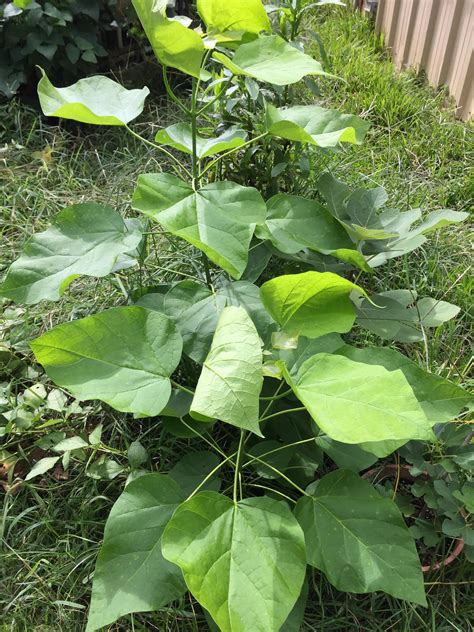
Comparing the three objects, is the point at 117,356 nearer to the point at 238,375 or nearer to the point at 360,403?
the point at 238,375

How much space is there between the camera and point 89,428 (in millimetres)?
1553

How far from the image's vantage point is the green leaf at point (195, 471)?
1260 millimetres

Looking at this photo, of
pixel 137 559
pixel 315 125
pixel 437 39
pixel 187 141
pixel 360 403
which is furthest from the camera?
pixel 437 39

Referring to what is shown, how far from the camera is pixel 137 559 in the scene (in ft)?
3.55

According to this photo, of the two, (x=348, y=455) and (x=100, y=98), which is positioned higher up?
(x=100, y=98)

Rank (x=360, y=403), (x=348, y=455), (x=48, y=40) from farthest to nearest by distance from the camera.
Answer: (x=48, y=40) < (x=348, y=455) < (x=360, y=403)

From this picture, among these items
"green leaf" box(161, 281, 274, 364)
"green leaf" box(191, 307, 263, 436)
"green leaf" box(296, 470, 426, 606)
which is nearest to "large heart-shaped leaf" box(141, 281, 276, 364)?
"green leaf" box(161, 281, 274, 364)

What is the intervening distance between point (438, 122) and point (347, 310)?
1893 millimetres

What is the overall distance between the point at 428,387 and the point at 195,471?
0.50m

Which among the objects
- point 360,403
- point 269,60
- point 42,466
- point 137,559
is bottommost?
point 42,466

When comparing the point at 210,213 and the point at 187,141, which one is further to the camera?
the point at 187,141

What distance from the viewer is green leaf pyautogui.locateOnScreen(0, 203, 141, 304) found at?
120 cm

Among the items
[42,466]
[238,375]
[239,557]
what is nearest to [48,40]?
[42,466]

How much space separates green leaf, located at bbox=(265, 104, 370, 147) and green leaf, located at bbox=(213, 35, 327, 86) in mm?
86
